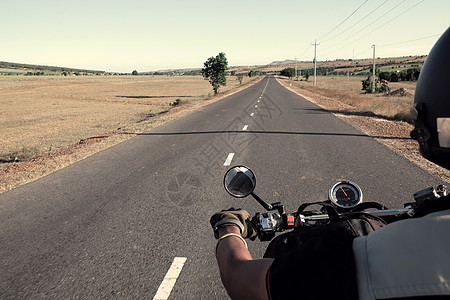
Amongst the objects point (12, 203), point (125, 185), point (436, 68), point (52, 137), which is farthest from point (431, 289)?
point (52, 137)

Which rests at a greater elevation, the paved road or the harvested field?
the harvested field

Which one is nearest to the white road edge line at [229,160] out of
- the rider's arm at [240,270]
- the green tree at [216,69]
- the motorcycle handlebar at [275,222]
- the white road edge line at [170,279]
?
the white road edge line at [170,279]

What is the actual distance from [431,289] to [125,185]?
6.09 metres

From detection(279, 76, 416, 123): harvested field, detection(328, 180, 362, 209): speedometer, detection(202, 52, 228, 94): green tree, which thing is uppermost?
detection(202, 52, 228, 94): green tree

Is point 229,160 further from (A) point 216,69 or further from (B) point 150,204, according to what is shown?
(A) point 216,69

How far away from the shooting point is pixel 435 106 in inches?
58.8

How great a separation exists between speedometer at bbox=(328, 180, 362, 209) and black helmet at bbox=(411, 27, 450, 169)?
61cm

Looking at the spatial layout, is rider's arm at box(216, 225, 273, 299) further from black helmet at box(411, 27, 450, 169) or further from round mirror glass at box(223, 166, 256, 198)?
black helmet at box(411, 27, 450, 169)

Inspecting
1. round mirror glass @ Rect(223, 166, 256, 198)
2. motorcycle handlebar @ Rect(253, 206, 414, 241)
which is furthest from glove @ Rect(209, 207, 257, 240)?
round mirror glass @ Rect(223, 166, 256, 198)

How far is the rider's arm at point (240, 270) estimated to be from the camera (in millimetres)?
1183

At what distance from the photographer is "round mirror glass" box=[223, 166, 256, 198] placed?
210 centimetres

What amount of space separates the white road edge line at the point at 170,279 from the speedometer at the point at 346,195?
1.81 metres

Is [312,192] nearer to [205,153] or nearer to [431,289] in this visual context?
[205,153]

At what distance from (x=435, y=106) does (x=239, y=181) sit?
1.18 m
